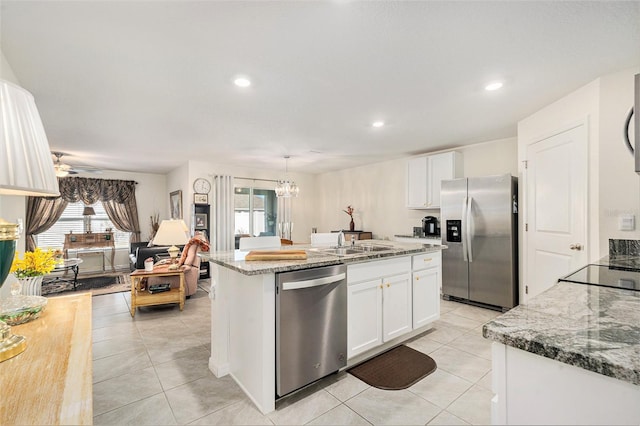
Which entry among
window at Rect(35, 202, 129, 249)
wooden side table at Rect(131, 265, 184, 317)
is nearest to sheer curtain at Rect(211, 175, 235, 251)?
wooden side table at Rect(131, 265, 184, 317)

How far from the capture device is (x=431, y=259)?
10.00ft

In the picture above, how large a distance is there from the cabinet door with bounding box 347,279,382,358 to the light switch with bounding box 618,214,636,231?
1.99 meters

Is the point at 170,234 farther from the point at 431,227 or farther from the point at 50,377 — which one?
the point at 431,227

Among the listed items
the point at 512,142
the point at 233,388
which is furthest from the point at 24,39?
the point at 512,142

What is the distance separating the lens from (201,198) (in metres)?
5.96

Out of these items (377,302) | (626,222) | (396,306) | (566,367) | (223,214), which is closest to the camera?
(566,367)

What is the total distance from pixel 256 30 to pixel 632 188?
10.1 feet

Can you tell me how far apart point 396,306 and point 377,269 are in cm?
47

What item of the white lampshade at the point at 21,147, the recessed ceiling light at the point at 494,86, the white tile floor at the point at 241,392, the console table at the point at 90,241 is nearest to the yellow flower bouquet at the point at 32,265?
the white lampshade at the point at 21,147

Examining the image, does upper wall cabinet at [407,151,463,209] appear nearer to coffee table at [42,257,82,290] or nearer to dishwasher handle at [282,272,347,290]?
dishwasher handle at [282,272,347,290]

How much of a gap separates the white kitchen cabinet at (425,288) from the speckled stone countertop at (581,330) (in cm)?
179

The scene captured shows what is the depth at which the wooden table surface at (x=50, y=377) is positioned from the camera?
0.66 meters

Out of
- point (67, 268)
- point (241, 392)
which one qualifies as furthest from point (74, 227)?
point (241, 392)

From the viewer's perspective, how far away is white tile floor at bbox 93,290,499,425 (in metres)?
1.80
